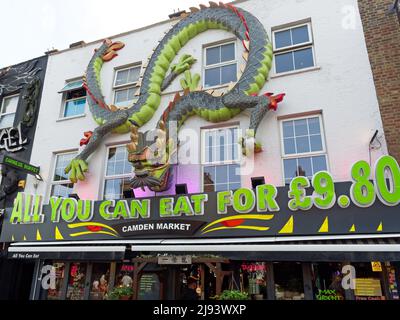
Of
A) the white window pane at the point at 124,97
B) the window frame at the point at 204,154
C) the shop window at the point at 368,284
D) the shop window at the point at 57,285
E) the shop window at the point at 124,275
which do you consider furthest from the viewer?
the white window pane at the point at 124,97

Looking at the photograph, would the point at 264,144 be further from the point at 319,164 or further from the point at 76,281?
the point at 76,281

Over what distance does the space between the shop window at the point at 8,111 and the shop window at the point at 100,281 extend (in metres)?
6.93

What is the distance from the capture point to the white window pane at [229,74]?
9566mm

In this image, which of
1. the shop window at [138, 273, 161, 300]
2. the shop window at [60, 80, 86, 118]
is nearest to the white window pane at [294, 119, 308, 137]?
the shop window at [138, 273, 161, 300]

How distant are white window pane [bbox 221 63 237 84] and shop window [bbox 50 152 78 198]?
530 cm

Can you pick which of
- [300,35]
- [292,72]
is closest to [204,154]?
[292,72]

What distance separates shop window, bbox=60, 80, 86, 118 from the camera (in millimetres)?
11664

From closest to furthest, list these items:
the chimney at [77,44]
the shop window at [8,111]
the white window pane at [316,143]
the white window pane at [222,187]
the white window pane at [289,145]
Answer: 1. the white window pane at [316,143]
2. the white window pane at [289,145]
3. the white window pane at [222,187]
4. the chimney at [77,44]
5. the shop window at [8,111]

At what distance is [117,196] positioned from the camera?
31.9 ft

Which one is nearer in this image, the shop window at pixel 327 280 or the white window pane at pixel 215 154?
the shop window at pixel 327 280

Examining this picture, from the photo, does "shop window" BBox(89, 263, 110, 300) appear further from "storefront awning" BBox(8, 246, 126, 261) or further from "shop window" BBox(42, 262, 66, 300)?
"storefront awning" BBox(8, 246, 126, 261)

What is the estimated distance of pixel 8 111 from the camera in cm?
1306

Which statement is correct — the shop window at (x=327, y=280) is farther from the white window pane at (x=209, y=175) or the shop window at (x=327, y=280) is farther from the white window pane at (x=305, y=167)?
the white window pane at (x=209, y=175)

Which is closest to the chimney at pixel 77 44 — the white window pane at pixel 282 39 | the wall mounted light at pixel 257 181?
the white window pane at pixel 282 39
